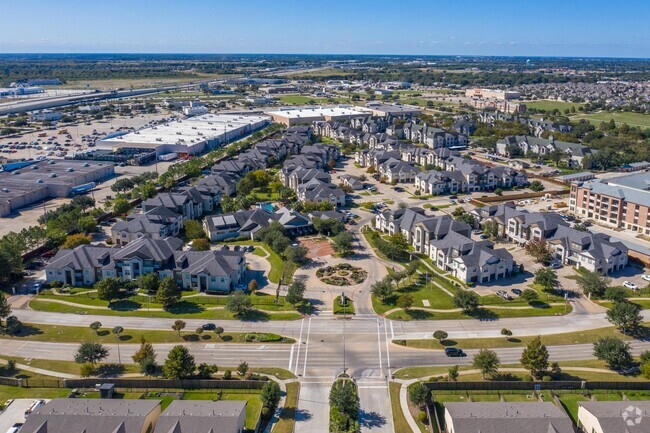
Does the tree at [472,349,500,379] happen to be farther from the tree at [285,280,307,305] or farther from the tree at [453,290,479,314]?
the tree at [285,280,307,305]

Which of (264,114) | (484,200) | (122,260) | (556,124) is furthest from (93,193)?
(556,124)

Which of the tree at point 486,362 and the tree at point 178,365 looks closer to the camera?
the tree at point 178,365

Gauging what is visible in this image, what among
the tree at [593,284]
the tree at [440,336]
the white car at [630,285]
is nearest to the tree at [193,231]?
the tree at [440,336]

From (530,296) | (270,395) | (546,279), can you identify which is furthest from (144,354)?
(546,279)

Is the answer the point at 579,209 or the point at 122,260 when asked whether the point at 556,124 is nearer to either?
the point at 579,209

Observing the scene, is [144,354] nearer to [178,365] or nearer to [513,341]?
[178,365]

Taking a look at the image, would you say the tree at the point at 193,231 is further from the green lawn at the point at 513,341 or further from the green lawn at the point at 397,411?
the green lawn at the point at 397,411
